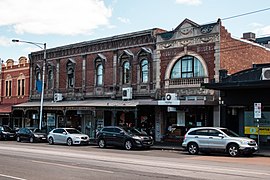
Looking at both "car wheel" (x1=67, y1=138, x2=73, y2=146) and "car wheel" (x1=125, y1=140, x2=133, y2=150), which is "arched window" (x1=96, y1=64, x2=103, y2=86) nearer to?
"car wheel" (x1=67, y1=138, x2=73, y2=146)

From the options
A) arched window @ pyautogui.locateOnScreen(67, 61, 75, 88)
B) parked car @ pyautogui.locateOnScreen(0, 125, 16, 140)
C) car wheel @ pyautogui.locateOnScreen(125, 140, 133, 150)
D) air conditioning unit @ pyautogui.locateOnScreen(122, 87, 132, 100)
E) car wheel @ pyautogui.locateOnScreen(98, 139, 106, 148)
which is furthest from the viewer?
arched window @ pyautogui.locateOnScreen(67, 61, 75, 88)

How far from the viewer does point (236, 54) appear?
2923cm

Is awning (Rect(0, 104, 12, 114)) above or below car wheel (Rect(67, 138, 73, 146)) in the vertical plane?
above

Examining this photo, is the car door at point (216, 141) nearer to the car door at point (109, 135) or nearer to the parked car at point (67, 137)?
the car door at point (109, 135)

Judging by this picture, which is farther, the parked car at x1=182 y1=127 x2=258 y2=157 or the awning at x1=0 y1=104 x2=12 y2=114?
the awning at x1=0 y1=104 x2=12 y2=114

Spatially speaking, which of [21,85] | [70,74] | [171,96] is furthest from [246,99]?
[21,85]

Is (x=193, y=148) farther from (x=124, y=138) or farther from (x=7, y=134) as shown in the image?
(x=7, y=134)

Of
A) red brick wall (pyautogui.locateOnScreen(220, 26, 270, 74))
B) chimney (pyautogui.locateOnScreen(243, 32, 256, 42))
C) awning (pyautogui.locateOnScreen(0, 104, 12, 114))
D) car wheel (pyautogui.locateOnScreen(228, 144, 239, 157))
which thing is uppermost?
chimney (pyautogui.locateOnScreen(243, 32, 256, 42))

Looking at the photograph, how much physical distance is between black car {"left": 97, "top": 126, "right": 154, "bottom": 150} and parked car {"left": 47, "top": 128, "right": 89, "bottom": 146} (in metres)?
2.48

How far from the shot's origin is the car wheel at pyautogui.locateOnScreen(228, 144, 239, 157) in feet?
68.7

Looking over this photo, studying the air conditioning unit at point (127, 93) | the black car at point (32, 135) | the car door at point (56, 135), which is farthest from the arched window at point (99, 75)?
the car door at point (56, 135)

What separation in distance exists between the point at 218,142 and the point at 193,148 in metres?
1.59

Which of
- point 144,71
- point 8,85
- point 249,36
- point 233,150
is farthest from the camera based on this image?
point 8,85

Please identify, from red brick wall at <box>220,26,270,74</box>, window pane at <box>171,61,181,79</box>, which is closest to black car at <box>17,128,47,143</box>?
window pane at <box>171,61,181,79</box>
